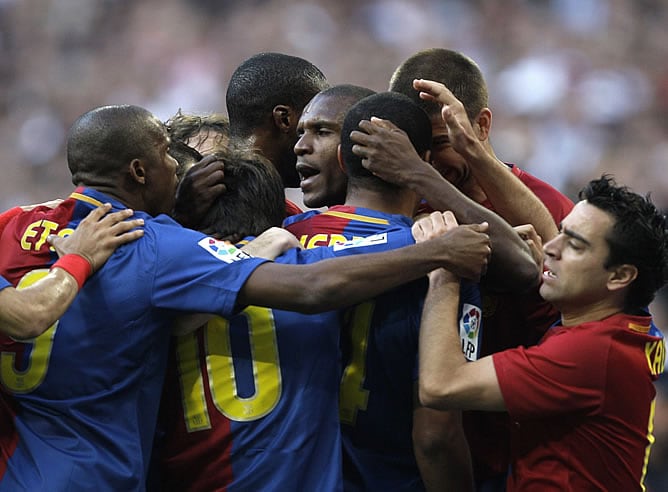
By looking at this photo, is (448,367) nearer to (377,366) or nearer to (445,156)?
(377,366)

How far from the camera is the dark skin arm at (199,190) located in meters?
3.80

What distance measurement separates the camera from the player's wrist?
337cm

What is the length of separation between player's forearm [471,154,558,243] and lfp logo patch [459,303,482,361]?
524 millimetres

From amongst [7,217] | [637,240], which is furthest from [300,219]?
[637,240]

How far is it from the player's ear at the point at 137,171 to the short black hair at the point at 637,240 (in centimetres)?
154

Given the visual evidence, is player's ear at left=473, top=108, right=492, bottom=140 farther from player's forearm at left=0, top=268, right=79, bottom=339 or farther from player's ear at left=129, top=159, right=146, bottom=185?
player's forearm at left=0, top=268, right=79, bottom=339

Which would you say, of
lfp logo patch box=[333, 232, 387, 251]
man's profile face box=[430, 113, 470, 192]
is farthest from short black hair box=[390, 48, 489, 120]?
lfp logo patch box=[333, 232, 387, 251]

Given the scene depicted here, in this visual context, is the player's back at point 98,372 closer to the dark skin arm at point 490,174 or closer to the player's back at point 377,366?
the player's back at point 377,366

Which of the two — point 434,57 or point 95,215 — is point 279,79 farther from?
point 95,215

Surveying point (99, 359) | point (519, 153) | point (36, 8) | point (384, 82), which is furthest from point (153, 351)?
point (36, 8)

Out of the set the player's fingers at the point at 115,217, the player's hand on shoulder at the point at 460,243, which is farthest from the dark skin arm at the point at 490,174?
the player's fingers at the point at 115,217

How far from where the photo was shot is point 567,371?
136 inches

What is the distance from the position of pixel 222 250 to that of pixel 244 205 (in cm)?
35

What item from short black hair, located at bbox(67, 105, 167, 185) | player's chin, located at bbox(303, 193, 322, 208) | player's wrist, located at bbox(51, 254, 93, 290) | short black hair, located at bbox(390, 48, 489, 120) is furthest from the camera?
short black hair, located at bbox(390, 48, 489, 120)
